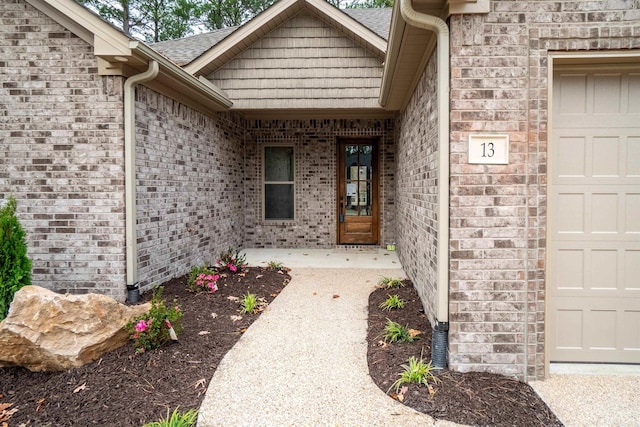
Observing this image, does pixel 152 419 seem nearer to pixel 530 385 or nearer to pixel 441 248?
pixel 441 248

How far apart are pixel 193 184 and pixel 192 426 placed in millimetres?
4260

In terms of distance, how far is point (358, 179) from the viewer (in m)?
8.48

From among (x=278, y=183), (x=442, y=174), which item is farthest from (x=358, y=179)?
(x=442, y=174)

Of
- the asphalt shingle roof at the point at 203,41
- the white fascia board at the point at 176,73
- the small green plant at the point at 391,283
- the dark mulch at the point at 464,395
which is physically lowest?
the dark mulch at the point at 464,395

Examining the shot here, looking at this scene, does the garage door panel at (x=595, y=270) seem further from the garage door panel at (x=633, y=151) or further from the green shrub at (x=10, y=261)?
the green shrub at (x=10, y=261)

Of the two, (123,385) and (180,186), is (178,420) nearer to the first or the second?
(123,385)

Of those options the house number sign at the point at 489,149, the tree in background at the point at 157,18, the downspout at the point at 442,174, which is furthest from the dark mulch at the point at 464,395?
the tree in background at the point at 157,18

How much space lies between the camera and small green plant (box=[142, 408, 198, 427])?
2156mm

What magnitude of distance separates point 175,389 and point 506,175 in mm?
2749

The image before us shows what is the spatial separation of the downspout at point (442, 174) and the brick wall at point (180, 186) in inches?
134

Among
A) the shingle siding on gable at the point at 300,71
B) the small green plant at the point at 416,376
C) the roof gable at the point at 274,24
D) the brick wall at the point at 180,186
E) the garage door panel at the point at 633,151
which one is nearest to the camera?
the small green plant at the point at 416,376

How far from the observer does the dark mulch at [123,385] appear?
2.37 m

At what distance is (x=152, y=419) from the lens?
230cm

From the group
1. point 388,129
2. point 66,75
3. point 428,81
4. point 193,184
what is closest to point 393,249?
point 388,129
